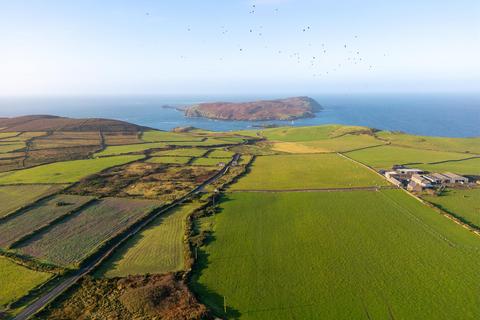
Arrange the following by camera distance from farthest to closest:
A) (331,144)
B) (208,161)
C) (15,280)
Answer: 1. (331,144)
2. (208,161)
3. (15,280)

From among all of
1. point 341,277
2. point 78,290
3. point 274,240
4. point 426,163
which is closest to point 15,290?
point 78,290

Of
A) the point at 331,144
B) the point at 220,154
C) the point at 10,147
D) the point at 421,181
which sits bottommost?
the point at 331,144

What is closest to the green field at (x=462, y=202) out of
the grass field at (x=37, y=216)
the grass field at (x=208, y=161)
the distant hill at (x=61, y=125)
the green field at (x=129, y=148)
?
the grass field at (x=208, y=161)

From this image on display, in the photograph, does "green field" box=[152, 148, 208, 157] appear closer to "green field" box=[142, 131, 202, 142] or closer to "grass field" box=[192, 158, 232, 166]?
"grass field" box=[192, 158, 232, 166]

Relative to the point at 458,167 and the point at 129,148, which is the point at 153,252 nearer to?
the point at 129,148

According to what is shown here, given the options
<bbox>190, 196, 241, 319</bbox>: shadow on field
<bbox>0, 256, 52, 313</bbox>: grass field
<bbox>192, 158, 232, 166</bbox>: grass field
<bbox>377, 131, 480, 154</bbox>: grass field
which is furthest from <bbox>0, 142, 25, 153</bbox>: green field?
<bbox>377, 131, 480, 154</bbox>: grass field

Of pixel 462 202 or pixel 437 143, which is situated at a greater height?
pixel 437 143

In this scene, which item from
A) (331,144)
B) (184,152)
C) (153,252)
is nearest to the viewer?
(153,252)

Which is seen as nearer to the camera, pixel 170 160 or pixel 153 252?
pixel 153 252

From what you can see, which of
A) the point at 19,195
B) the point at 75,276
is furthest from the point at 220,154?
the point at 75,276
